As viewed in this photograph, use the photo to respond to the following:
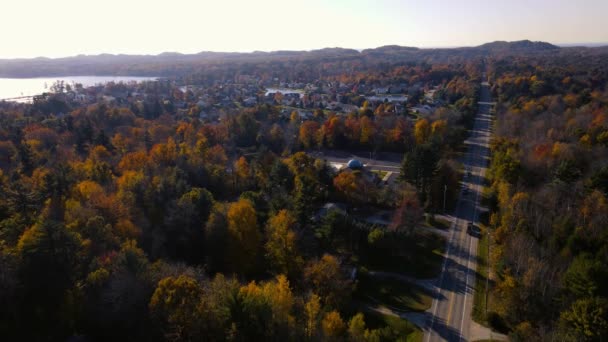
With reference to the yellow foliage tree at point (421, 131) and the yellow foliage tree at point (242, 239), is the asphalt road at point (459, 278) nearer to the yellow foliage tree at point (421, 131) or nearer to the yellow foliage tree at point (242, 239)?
the yellow foliage tree at point (421, 131)

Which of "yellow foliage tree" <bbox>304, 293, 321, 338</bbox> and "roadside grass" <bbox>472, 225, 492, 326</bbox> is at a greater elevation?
"yellow foliage tree" <bbox>304, 293, 321, 338</bbox>

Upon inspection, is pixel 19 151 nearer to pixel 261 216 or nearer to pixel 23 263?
pixel 23 263

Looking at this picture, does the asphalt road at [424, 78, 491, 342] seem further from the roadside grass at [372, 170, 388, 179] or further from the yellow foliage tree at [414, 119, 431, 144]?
the yellow foliage tree at [414, 119, 431, 144]

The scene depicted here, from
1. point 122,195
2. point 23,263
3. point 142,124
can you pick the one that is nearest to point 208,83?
point 142,124

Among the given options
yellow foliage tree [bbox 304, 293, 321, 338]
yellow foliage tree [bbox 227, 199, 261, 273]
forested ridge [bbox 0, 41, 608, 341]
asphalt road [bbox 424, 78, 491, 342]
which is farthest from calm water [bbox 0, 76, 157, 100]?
yellow foliage tree [bbox 304, 293, 321, 338]

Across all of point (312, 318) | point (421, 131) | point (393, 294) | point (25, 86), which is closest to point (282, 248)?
point (312, 318)

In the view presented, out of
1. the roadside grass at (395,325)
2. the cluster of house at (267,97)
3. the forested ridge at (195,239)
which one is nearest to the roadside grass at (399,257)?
the forested ridge at (195,239)
